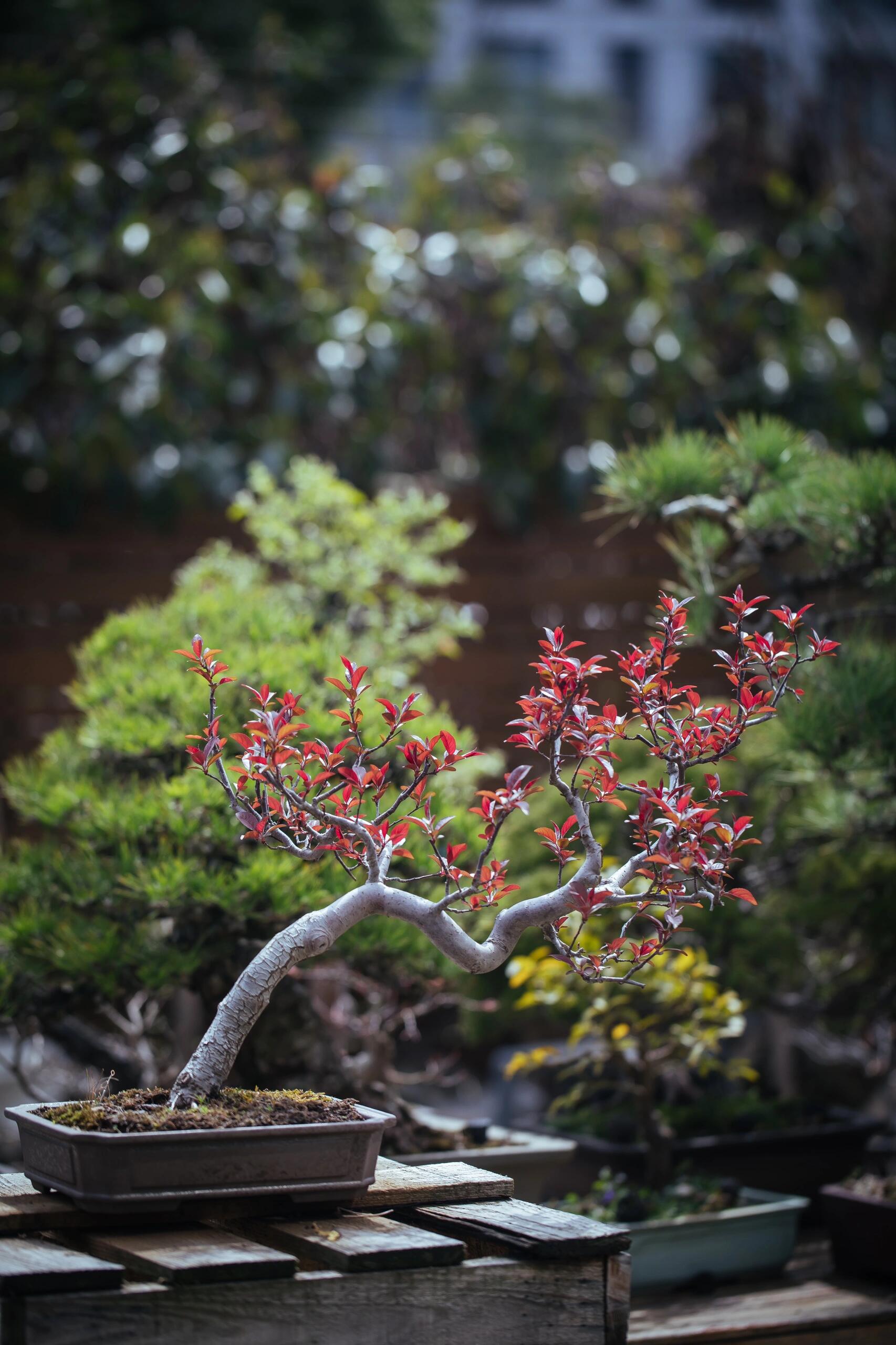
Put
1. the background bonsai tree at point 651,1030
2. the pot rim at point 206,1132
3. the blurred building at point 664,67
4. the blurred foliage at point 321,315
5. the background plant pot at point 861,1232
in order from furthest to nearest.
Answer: the blurred building at point 664,67 → the blurred foliage at point 321,315 → the background bonsai tree at point 651,1030 → the background plant pot at point 861,1232 → the pot rim at point 206,1132

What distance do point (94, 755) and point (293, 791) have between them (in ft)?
2.75

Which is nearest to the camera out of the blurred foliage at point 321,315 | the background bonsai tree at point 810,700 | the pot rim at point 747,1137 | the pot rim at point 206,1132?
the pot rim at point 206,1132

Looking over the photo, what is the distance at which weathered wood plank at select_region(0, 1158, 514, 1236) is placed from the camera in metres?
1.28

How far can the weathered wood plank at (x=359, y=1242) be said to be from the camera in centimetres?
122

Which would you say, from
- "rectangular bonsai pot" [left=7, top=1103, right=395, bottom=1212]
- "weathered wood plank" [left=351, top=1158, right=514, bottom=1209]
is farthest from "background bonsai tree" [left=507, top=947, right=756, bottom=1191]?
"rectangular bonsai pot" [left=7, top=1103, right=395, bottom=1212]

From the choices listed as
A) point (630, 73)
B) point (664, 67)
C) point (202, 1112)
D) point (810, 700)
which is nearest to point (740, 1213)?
point (810, 700)

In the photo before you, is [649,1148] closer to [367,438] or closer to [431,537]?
[431,537]

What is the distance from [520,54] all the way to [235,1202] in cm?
2074

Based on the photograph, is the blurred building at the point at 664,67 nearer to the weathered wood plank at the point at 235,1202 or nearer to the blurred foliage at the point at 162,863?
the blurred foliage at the point at 162,863

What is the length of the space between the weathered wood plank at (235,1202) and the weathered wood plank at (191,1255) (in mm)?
15

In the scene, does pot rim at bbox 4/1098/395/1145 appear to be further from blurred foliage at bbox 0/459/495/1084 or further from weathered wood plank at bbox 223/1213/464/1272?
blurred foliage at bbox 0/459/495/1084

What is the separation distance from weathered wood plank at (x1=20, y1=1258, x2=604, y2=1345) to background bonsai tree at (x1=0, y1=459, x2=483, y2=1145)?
25.6 inches

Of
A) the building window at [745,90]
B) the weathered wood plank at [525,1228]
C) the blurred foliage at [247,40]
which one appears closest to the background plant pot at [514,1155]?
the weathered wood plank at [525,1228]

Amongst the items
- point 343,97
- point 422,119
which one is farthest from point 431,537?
point 422,119
